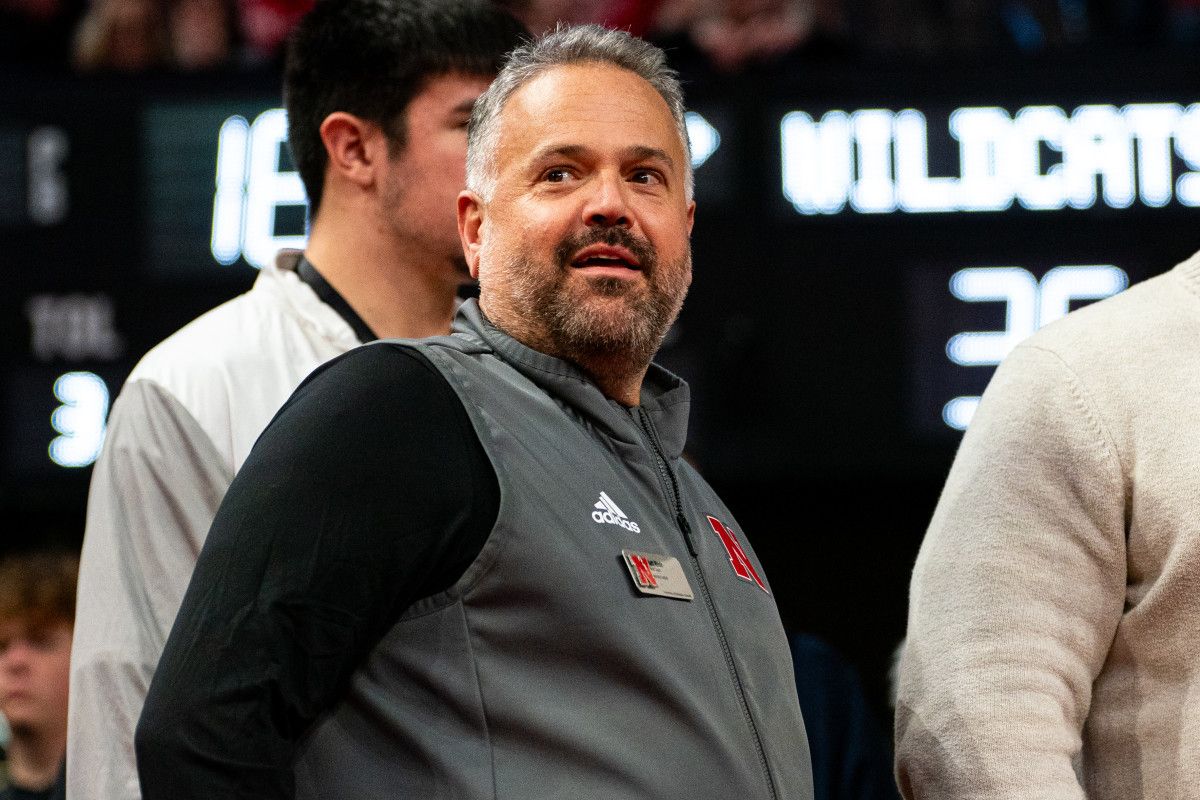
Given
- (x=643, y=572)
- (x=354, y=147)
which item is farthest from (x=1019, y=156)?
(x=643, y=572)

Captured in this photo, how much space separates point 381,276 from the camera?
210cm

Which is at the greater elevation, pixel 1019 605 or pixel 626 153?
pixel 626 153

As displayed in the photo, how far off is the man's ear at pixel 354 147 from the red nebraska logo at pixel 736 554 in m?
0.71

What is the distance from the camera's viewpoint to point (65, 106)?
174 inches

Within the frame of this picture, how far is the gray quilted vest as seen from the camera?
1.33 meters

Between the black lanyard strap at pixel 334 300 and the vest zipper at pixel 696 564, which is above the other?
the black lanyard strap at pixel 334 300

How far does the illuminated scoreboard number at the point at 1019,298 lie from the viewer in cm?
419

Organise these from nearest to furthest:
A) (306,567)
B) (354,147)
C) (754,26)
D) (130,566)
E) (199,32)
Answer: (306,567)
(130,566)
(354,147)
(754,26)
(199,32)

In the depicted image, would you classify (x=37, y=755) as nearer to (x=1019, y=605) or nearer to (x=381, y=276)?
(x=381, y=276)

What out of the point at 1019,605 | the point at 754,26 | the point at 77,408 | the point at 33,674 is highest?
the point at 754,26

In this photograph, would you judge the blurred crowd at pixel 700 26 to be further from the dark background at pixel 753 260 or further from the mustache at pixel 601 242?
the mustache at pixel 601 242

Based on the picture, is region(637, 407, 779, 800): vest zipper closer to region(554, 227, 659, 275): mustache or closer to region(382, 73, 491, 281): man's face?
region(554, 227, 659, 275): mustache

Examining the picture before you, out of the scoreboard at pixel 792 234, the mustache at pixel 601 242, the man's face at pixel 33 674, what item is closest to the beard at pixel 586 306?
the mustache at pixel 601 242

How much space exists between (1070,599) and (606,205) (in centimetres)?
60
